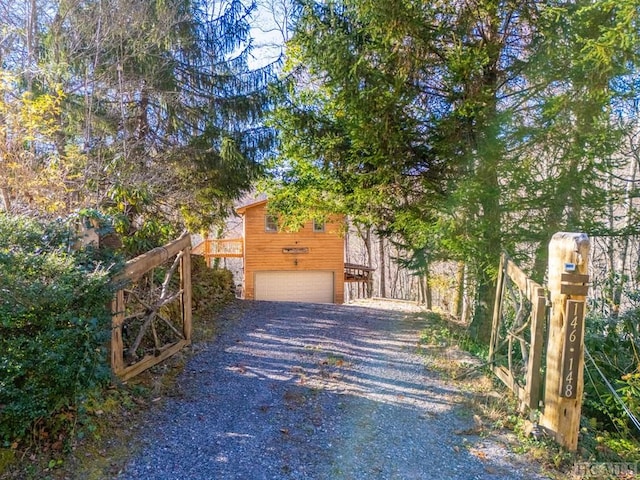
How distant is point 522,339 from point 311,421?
7.17ft

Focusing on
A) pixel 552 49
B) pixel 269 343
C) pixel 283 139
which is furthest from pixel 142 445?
pixel 552 49

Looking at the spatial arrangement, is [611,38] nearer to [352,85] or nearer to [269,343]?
[352,85]

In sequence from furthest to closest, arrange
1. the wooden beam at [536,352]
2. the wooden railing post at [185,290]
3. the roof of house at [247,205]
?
the roof of house at [247,205] < the wooden railing post at [185,290] < the wooden beam at [536,352]

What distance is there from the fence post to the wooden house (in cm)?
1293

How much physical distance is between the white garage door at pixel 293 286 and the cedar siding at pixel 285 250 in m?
0.25

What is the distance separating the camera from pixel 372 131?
5820 millimetres

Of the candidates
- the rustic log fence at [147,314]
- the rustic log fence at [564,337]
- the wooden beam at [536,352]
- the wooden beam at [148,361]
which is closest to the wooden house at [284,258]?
the rustic log fence at [147,314]

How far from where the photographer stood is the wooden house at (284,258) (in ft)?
53.4

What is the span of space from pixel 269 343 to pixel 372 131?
348 centimetres

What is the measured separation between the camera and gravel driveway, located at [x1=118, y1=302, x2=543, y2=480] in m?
2.82

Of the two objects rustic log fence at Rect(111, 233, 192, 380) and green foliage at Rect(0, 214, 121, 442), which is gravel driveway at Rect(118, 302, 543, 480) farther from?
green foliage at Rect(0, 214, 121, 442)

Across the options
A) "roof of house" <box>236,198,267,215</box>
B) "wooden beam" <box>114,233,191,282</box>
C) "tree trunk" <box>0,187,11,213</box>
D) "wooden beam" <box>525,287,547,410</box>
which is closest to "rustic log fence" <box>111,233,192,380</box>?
"wooden beam" <box>114,233,191,282</box>

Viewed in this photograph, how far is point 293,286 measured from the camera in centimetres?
1677

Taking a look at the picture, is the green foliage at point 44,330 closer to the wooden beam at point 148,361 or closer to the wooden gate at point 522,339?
the wooden beam at point 148,361
